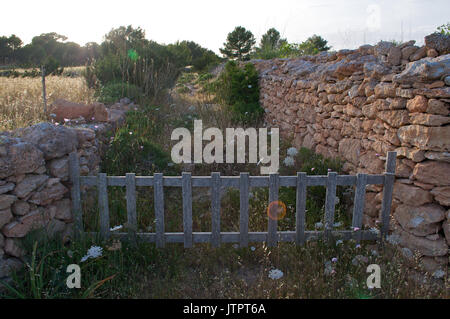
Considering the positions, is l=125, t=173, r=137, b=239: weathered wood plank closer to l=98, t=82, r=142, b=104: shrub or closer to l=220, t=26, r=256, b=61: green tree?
l=98, t=82, r=142, b=104: shrub

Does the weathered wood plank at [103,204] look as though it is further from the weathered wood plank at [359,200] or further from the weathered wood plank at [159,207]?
the weathered wood plank at [359,200]

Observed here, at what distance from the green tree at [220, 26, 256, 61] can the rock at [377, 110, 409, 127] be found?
2332 cm

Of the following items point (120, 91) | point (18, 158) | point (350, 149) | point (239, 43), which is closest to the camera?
point (18, 158)

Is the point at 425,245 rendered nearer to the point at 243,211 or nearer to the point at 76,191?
the point at 243,211

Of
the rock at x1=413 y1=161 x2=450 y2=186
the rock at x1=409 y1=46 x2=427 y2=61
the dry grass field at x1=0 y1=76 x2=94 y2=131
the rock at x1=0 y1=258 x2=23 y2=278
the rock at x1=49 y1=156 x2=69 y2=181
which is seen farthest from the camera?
the dry grass field at x1=0 y1=76 x2=94 y2=131

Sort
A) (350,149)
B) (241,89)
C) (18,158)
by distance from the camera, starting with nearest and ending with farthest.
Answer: (18,158) → (350,149) → (241,89)

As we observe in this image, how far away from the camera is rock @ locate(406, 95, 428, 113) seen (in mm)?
3094

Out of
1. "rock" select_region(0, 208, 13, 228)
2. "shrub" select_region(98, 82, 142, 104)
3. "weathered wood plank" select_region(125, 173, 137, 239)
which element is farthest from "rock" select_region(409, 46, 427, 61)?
"shrub" select_region(98, 82, 142, 104)

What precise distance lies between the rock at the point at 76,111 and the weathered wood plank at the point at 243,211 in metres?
3.55

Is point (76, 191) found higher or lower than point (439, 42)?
lower

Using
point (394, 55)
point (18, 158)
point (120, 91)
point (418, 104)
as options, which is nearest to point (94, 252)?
point (18, 158)

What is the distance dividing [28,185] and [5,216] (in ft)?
1.04

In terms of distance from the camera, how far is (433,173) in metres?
3.04

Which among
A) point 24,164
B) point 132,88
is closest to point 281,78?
point 132,88
